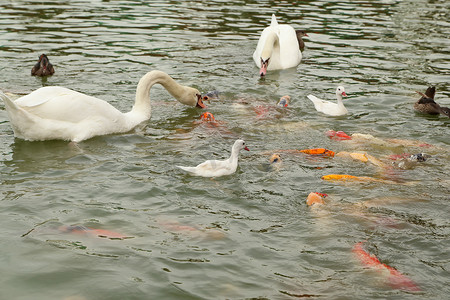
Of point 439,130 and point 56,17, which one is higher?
point 56,17

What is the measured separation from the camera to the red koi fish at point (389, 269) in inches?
226

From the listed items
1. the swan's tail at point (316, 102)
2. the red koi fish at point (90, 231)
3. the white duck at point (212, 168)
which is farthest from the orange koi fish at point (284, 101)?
the red koi fish at point (90, 231)

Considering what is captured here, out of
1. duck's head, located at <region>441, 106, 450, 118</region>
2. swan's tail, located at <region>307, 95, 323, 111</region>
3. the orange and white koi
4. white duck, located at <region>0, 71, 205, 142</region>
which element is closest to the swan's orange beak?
white duck, located at <region>0, 71, 205, 142</region>

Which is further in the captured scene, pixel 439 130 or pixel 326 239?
pixel 439 130

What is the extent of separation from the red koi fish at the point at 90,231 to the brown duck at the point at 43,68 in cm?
698

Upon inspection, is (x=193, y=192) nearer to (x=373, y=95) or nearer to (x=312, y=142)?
(x=312, y=142)

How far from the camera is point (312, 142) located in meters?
9.98

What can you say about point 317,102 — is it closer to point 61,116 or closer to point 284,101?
point 284,101

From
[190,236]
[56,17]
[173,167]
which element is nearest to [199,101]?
[173,167]

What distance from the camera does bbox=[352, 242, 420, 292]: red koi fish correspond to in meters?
5.75

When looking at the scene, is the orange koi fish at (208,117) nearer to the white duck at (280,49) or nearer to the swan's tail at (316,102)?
the swan's tail at (316,102)

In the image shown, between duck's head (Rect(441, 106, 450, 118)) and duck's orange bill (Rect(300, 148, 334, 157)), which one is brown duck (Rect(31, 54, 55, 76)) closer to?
duck's orange bill (Rect(300, 148, 334, 157))

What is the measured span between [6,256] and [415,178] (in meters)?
5.20

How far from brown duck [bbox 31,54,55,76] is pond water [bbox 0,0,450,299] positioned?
187mm
